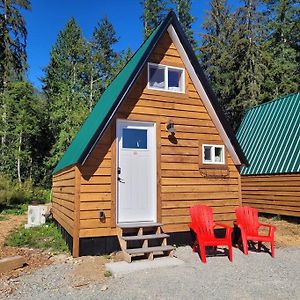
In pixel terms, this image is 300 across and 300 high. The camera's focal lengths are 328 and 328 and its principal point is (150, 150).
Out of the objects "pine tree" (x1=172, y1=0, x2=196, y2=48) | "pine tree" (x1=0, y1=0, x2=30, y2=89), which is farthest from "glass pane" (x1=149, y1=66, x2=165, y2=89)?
"pine tree" (x1=172, y1=0, x2=196, y2=48)

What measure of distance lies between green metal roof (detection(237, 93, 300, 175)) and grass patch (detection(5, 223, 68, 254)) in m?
8.79

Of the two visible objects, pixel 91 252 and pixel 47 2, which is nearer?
pixel 91 252

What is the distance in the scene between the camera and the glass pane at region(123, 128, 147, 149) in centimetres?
762

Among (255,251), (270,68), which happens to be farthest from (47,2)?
(255,251)

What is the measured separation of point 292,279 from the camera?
17.7 ft

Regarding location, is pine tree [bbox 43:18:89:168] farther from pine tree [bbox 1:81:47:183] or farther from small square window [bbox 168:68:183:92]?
small square window [bbox 168:68:183:92]

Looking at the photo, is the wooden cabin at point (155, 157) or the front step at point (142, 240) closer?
the front step at point (142, 240)

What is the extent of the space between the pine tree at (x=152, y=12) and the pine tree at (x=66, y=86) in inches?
249

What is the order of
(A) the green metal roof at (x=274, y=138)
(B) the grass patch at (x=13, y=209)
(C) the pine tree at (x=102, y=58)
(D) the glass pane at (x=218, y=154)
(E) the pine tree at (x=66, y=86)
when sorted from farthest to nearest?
(C) the pine tree at (x=102, y=58)
(E) the pine tree at (x=66, y=86)
(B) the grass patch at (x=13, y=209)
(A) the green metal roof at (x=274, y=138)
(D) the glass pane at (x=218, y=154)

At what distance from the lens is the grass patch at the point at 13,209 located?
1566 cm

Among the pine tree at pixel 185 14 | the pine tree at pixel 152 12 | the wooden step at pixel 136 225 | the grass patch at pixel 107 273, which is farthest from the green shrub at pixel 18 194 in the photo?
the pine tree at pixel 185 14

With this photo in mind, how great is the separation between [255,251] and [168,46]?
531 centimetres

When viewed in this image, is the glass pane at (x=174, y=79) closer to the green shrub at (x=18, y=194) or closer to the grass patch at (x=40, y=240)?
the grass patch at (x=40, y=240)

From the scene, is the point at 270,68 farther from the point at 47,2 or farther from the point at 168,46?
the point at 168,46
